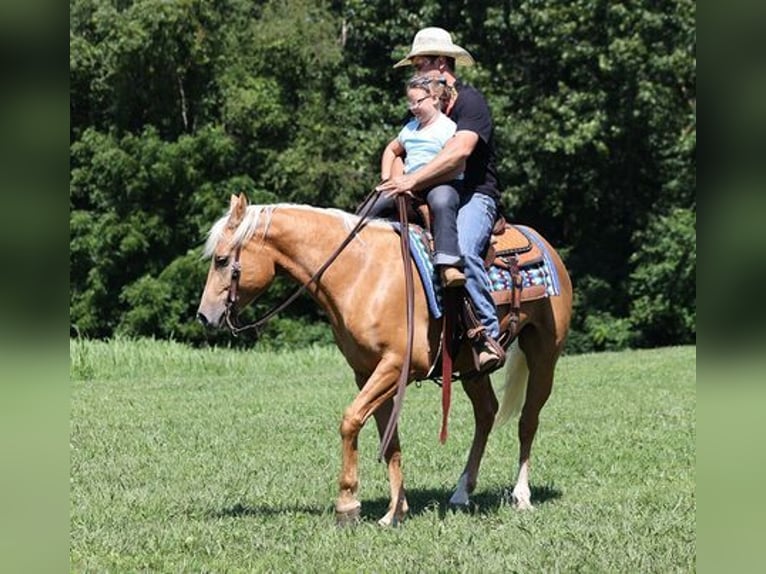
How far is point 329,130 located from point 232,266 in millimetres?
25151

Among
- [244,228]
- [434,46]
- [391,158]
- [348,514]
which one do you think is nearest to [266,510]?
[348,514]

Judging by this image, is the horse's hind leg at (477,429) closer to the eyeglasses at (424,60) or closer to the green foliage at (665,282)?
the eyeglasses at (424,60)

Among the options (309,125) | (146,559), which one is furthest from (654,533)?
(309,125)

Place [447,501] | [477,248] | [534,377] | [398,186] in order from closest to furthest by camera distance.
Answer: [398,186], [477,248], [447,501], [534,377]

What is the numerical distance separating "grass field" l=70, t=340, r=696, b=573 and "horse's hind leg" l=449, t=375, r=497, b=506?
0.17 meters

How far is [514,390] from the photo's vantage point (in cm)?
843

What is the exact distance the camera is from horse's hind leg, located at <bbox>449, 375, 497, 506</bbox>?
7812 millimetres

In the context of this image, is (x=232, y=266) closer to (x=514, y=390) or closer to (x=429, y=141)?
(x=429, y=141)

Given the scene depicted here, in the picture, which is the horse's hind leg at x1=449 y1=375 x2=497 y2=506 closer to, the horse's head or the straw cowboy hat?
the horse's head
